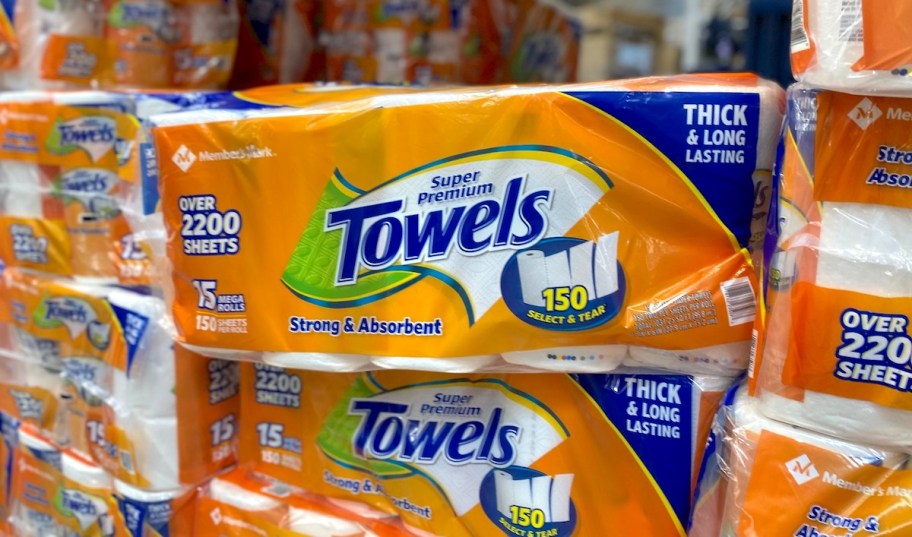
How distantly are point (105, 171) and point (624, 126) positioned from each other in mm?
813

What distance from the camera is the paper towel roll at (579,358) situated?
2.56 feet

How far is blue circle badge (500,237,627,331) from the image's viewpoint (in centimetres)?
76

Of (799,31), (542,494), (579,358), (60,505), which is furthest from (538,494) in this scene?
(60,505)

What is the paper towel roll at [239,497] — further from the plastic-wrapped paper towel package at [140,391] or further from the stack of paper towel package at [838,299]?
the stack of paper towel package at [838,299]

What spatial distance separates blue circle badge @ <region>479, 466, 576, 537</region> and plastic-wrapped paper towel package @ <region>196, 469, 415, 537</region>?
143mm

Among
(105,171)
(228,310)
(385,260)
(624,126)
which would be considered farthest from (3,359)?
(624,126)

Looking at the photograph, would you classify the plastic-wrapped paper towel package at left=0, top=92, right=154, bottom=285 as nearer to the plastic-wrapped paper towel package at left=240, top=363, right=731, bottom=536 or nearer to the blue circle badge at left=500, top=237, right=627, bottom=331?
the plastic-wrapped paper towel package at left=240, top=363, right=731, bottom=536

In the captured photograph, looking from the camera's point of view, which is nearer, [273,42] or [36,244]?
[36,244]

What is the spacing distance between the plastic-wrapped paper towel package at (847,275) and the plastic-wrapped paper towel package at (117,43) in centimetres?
116

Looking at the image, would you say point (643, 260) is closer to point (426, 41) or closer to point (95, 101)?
point (95, 101)

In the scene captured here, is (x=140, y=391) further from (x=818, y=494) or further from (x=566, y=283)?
(x=818, y=494)

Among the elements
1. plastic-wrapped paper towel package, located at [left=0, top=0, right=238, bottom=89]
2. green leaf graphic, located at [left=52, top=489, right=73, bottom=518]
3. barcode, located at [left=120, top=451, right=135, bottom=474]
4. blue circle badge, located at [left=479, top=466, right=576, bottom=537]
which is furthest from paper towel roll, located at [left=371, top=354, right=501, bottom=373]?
plastic-wrapped paper towel package, located at [left=0, top=0, right=238, bottom=89]

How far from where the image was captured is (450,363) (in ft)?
2.66

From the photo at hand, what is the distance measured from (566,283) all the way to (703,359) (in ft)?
0.52
